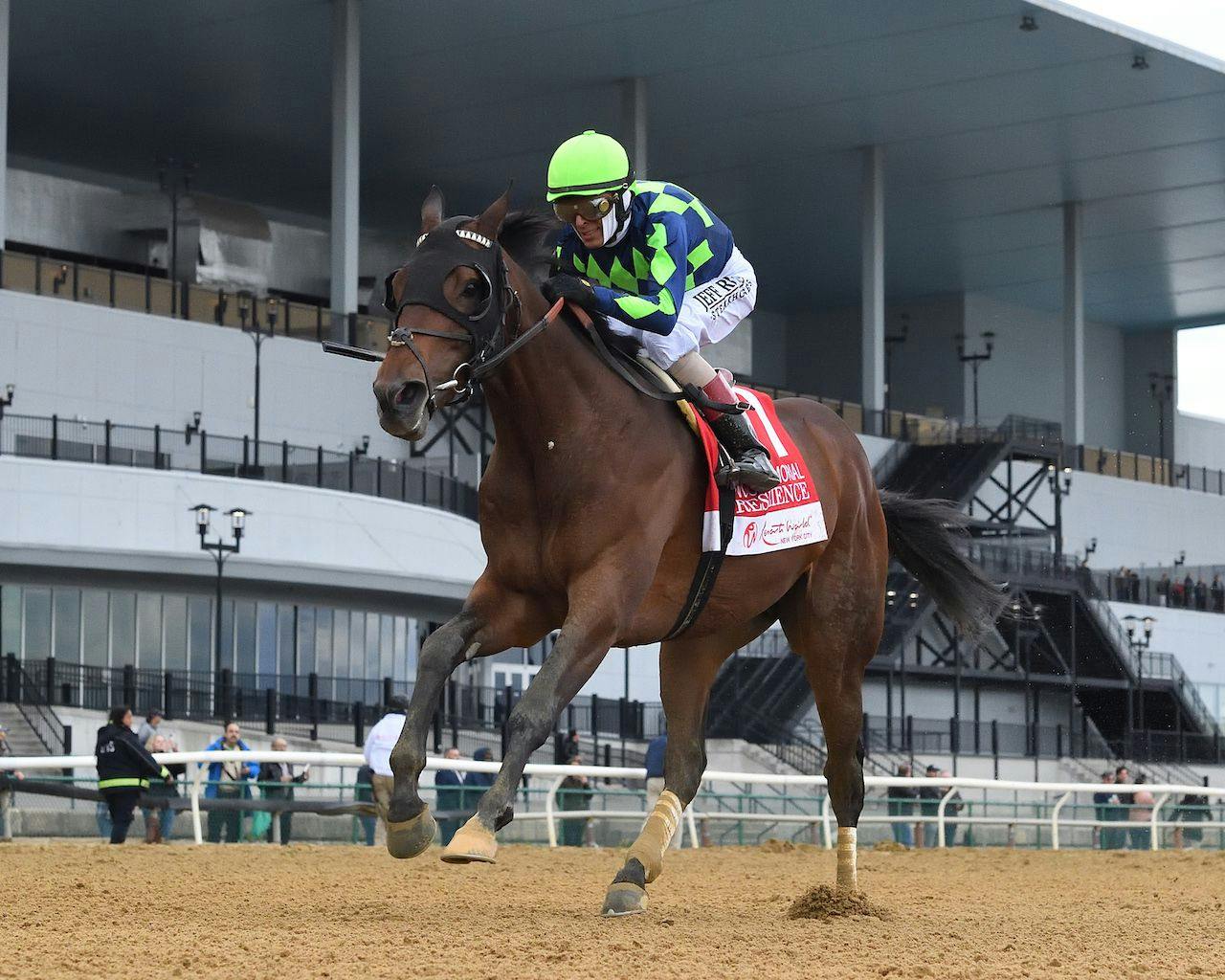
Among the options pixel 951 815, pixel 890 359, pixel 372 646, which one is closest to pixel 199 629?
pixel 372 646

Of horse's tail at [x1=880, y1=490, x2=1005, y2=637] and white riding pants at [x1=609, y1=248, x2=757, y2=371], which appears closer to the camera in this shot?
white riding pants at [x1=609, y1=248, x2=757, y2=371]

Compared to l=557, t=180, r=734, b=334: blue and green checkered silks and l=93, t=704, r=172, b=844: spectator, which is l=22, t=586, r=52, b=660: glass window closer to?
l=93, t=704, r=172, b=844: spectator

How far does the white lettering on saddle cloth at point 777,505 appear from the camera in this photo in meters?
7.00

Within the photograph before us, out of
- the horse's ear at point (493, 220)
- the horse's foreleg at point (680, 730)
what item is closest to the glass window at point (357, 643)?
the horse's foreleg at point (680, 730)

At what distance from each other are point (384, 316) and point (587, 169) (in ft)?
90.3

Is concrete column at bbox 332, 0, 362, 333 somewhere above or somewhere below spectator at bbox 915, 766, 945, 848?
above

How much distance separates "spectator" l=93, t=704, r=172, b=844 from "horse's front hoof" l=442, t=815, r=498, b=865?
25.7ft

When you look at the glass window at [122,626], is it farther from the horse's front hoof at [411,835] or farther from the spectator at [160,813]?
the horse's front hoof at [411,835]

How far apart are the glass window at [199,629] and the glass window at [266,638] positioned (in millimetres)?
1048

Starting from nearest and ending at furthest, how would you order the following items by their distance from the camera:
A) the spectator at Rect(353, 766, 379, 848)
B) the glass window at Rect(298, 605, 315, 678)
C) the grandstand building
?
the spectator at Rect(353, 766, 379, 848) < the grandstand building < the glass window at Rect(298, 605, 315, 678)

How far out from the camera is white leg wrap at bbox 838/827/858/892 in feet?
25.1

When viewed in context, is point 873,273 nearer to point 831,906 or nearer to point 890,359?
point 890,359

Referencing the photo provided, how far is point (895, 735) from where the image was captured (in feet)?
117

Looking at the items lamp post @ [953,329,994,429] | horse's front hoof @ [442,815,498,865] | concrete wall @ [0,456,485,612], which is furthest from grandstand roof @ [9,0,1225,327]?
horse's front hoof @ [442,815,498,865]
